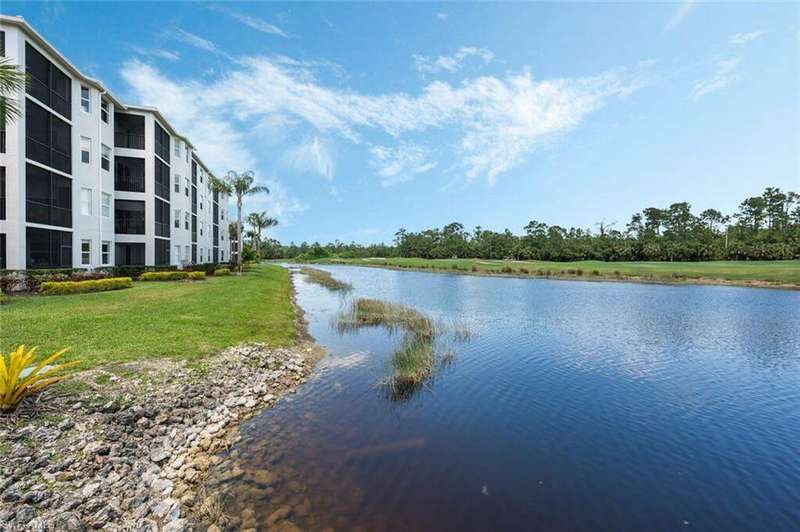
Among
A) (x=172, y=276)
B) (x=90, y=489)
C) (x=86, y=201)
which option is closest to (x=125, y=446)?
(x=90, y=489)

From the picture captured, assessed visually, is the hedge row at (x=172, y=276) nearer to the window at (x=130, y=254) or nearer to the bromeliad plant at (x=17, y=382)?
the window at (x=130, y=254)

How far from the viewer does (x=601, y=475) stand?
6.45 metres

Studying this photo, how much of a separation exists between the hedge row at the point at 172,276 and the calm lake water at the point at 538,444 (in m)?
20.5

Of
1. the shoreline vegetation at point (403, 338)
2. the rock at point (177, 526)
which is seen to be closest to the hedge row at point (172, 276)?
the shoreline vegetation at point (403, 338)

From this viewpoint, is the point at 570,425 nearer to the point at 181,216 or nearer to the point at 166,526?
the point at 166,526

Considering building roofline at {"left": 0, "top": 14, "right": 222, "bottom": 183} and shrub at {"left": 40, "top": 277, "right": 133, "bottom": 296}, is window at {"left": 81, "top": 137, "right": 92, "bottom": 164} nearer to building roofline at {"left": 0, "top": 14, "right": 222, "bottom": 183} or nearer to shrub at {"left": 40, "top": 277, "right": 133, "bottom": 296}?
building roofline at {"left": 0, "top": 14, "right": 222, "bottom": 183}

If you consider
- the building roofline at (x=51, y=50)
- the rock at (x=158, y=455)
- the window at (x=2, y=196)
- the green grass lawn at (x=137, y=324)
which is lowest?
the rock at (x=158, y=455)

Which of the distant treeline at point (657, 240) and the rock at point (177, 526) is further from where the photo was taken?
the distant treeline at point (657, 240)

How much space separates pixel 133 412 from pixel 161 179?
107 ft

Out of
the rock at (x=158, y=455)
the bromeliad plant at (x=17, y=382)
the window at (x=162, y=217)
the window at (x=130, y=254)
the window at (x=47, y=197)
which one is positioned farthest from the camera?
the window at (x=162, y=217)

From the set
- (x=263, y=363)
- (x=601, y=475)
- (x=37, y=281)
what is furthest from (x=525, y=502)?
(x=37, y=281)

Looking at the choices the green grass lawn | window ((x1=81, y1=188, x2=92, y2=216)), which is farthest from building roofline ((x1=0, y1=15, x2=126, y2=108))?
the green grass lawn

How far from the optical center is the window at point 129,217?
99.5ft

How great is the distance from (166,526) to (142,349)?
663cm
